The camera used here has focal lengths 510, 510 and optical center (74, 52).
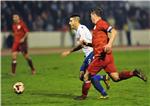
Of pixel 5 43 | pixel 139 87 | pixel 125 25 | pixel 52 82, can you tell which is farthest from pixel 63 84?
pixel 125 25

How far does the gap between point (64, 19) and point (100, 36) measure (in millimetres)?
30848

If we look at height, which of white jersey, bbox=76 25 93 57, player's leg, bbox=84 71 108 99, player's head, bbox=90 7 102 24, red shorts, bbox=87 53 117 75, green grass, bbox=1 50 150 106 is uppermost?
player's head, bbox=90 7 102 24

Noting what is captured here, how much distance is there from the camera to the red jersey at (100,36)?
11.8 meters

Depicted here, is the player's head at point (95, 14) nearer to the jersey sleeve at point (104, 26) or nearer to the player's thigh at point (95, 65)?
the jersey sleeve at point (104, 26)

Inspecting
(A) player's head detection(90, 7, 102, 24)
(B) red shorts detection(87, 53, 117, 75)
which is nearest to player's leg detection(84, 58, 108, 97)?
(B) red shorts detection(87, 53, 117, 75)

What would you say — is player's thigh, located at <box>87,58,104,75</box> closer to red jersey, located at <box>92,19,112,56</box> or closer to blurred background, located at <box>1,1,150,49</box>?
red jersey, located at <box>92,19,112,56</box>

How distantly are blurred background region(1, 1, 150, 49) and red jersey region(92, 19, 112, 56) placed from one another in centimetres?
2689

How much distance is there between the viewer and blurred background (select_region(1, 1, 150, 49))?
39.7m

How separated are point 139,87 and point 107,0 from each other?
28089 mm

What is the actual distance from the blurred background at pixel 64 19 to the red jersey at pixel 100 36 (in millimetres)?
26889

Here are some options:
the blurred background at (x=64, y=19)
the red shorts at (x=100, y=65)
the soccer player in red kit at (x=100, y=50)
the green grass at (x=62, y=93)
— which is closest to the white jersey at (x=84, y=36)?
→ the soccer player in red kit at (x=100, y=50)

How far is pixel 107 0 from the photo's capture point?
1646 inches

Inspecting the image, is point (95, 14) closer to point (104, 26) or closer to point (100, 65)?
point (104, 26)

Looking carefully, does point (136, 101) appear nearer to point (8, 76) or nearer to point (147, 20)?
point (8, 76)
